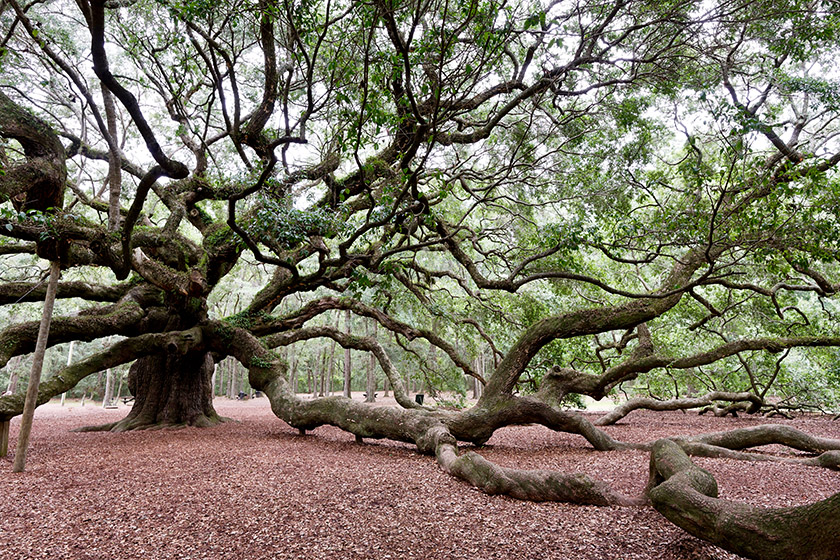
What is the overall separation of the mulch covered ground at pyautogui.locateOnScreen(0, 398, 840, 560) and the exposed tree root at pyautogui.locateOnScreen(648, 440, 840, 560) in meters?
0.30

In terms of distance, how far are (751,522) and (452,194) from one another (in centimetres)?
500

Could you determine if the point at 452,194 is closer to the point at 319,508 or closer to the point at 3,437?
the point at 319,508

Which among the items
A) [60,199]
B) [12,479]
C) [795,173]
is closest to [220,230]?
[60,199]

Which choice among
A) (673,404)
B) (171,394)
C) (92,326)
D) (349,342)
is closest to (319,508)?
(349,342)

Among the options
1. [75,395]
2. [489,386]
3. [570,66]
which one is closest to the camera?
[570,66]

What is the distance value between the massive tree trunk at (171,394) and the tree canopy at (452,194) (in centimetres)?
5

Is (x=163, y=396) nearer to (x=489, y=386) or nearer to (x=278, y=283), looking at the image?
(x=278, y=283)

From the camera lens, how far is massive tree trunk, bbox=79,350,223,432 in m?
8.26

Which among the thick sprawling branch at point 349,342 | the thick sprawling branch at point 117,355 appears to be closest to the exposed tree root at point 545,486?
the thick sprawling branch at point 349,342

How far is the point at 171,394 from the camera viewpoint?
27.7 ft

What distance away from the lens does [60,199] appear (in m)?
5.47

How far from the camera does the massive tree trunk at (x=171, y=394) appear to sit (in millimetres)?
8258

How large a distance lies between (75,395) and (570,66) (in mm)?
43021

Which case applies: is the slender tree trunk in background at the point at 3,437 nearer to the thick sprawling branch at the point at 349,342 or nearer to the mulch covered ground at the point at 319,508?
the mulch covered ground at the point at 319,508
